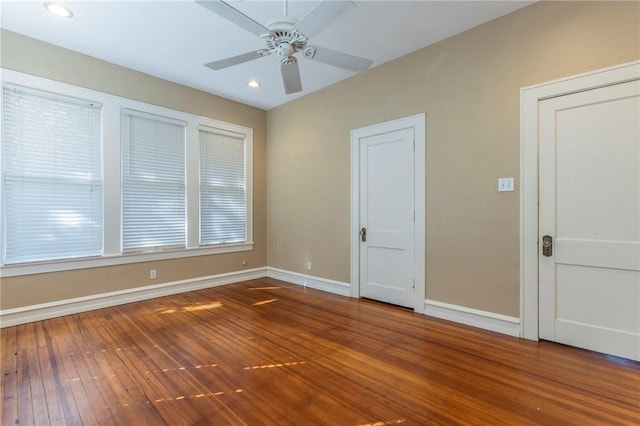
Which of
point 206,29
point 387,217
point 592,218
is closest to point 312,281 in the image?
Result: point 387,217

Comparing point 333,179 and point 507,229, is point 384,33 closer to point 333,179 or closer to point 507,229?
point 333,179

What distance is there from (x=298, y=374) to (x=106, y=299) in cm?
294

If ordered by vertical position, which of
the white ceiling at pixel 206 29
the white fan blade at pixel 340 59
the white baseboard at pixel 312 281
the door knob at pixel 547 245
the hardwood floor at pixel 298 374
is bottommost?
the hardwood floor at pixel 298 374

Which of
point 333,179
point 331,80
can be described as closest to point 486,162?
point 333,179

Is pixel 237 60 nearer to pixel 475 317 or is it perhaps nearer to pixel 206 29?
pixel 206 29

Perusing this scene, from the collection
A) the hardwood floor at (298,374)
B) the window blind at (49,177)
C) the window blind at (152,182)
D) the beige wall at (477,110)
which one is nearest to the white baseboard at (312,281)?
the beige wall at (477,110)

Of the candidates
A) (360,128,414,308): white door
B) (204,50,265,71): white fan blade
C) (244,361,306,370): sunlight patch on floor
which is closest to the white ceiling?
(204,50,265,71): white fan blade

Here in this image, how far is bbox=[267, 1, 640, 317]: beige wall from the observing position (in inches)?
97.0

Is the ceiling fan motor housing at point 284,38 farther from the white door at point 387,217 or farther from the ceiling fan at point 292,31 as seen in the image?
the white door at point 387,217

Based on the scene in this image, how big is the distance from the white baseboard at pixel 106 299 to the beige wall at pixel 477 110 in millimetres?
2048

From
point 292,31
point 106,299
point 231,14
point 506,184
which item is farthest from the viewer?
point 106,299

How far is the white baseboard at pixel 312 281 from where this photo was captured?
168 inches

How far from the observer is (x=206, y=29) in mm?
2979

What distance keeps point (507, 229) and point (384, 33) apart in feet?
7.64
